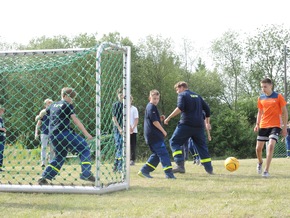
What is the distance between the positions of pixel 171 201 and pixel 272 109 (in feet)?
12.0

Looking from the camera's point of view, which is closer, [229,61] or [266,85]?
[266,85]

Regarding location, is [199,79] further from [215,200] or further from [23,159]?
[215,200]

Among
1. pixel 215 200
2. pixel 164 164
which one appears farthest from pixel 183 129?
pixel 215 200

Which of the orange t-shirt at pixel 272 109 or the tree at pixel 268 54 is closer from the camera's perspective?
the orange t-shirt at pixel 272 109

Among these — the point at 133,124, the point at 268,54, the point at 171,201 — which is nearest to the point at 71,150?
the point at 171,201

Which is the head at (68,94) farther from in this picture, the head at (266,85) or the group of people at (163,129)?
the head at (266,85)

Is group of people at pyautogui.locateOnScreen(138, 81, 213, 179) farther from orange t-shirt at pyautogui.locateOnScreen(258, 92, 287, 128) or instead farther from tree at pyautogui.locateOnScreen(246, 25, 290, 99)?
tree at pyautogui.locateOnScreen(246, 25, 290, 99)

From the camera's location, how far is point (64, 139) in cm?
753

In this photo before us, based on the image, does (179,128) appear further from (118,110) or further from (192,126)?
(118,110)

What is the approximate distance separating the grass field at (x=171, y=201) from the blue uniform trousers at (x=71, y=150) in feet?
1.92

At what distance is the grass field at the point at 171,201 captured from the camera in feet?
17.6

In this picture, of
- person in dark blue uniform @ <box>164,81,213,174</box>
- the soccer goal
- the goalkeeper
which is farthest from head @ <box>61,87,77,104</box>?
person in dark blue uniform @ <box>164,81,213,174</box>

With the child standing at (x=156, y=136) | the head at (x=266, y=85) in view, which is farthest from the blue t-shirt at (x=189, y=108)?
the head at (x=266, y=85)

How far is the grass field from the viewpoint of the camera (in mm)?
5355
